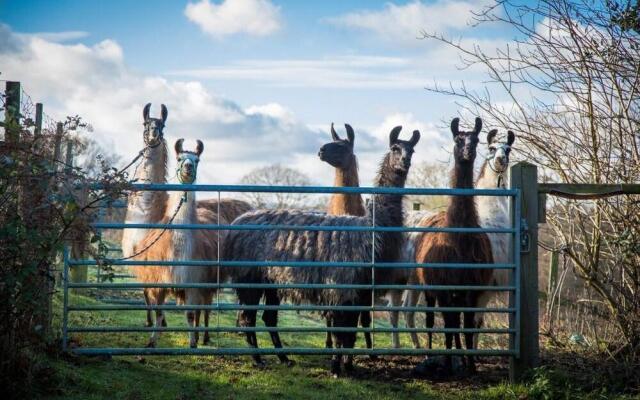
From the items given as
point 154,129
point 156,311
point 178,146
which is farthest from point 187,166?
point 156,311

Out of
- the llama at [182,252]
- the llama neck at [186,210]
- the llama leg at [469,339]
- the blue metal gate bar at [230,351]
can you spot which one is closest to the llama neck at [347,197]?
the llama at [182,252]

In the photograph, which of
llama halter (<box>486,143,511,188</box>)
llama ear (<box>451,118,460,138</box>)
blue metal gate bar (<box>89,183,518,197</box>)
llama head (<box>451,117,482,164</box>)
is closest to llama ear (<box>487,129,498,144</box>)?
llama halter (<box>486,143,511,188</box>)

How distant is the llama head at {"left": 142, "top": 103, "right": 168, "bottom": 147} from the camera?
10227 millimetres

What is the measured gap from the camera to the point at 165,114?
34.4ft

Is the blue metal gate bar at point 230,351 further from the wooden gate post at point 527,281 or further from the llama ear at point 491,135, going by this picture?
the llama ear at point 491,135

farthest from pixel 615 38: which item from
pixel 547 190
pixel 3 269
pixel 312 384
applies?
pixel 3 269

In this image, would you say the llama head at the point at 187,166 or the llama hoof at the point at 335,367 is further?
the llama head at the point at 187,166

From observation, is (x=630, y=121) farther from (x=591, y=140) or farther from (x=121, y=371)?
(x=121, y=371)

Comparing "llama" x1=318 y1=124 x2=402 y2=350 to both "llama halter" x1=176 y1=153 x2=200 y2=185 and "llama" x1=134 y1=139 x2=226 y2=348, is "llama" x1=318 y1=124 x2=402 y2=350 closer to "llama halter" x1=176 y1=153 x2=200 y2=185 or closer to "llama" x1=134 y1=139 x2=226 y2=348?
"llama" x1=134 y1=139 x2=226 y2=348

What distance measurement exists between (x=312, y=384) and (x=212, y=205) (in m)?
4.43

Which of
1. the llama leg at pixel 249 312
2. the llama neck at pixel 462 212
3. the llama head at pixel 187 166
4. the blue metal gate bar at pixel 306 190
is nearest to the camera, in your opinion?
the blue metal gate bar at pixel 306 190

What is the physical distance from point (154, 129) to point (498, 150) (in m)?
4.45

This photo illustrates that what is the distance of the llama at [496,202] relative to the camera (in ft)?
30.9

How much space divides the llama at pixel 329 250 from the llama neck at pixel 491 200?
4.97 ft
